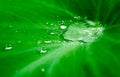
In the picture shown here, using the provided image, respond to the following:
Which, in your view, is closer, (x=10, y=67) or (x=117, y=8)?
(x=10, y=67)

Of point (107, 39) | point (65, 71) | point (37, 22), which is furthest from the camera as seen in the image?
point (37, 22)

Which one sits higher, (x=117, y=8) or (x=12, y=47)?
(x=117, y=8)

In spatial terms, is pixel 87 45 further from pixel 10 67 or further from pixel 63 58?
pixel 10 67

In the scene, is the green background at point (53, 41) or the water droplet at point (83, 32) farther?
the water droplet at point (83, 32)

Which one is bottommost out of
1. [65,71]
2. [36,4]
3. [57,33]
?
[65,71]

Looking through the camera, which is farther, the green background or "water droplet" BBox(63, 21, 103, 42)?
"water droplet" BBox(63, 21, 103, 42)

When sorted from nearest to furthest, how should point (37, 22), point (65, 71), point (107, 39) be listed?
point (65, 71), point (107, 39), point (37, 22)

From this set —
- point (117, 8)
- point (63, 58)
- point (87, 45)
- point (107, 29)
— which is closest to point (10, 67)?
point (63, 58)
